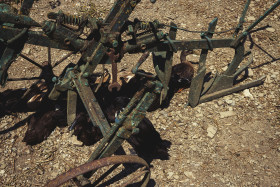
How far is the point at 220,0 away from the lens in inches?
286

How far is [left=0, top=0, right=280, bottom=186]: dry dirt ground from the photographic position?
13.8 ft

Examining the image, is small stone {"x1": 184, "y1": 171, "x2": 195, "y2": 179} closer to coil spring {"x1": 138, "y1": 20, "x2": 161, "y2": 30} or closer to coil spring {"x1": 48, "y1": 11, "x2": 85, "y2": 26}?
coil spring {"x1": 138, "y1": 20, "x2": 161, "y2": 30}

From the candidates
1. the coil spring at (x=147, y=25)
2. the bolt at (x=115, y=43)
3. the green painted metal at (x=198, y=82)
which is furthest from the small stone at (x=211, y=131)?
the bolt at (x=115, y=43)

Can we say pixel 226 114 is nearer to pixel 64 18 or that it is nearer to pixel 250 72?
pixel 250 72

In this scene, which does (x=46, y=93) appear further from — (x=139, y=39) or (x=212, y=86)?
(x=212, y=86)

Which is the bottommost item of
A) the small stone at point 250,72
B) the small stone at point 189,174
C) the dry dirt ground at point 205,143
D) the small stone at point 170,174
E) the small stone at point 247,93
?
the small stone at point 170,174

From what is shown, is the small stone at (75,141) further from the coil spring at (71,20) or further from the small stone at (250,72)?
the small stone at (250,72)

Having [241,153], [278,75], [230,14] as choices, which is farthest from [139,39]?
[230,14]

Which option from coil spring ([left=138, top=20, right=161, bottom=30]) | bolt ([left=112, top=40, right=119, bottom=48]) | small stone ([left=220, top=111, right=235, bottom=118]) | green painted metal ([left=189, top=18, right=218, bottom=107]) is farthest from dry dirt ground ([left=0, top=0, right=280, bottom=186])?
bolt ([left=112, top=40, right=119, bottom=48])

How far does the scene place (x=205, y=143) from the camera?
15.1ft

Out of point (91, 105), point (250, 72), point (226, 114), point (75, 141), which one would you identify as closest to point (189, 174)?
point (226, 114)

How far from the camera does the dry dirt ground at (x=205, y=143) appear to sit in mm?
4211

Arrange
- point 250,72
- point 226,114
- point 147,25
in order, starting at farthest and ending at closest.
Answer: point 250,72, point 226,114, point 147,25

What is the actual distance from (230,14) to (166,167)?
443 centimetres
